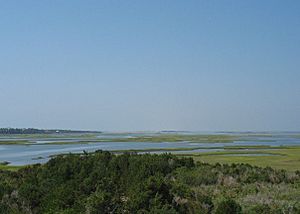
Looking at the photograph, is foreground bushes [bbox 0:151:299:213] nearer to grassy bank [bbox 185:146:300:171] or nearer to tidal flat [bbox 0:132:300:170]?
tidal flat [bbox 0:132:300:170]

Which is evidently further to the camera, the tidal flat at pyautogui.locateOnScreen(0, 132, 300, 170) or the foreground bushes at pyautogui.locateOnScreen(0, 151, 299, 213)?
the tidal flat at pyautogui.locateOnScreen(0, 132, 300, 170)

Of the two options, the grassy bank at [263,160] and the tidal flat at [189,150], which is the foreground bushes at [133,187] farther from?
the grassy bank at [263,160]

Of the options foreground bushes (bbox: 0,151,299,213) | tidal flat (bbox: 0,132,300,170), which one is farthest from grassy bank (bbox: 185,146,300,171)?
foreground bushes (bbox: 0,151,299,213)

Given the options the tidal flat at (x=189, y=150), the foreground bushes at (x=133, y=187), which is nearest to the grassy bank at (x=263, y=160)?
the tidal flat at (x=189, y=150)

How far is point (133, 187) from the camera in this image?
1206 centimetres

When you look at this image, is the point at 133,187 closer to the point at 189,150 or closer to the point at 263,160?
the point at 263,160

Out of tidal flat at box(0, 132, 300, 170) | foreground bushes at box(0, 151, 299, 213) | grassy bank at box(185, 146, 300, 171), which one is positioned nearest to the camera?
foreground bushes at box(0, 151, 299, 213)

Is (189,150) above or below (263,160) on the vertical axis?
above

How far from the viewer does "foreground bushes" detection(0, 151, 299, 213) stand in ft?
34.9

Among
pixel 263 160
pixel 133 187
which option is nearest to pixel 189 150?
pixel 263 160

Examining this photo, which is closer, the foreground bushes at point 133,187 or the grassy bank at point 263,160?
the foreground bushes at point 133,187

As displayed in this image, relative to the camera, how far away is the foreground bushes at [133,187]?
10625 mm

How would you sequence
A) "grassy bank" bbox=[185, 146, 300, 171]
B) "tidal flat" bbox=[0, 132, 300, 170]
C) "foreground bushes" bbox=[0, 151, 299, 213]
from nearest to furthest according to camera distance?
"foreground bushes" bbox=[0, 151, 299, 213], "grassy bank" bbox=[185, 146, 300, 171], "tidal flat" bbox=[0, 132, 300, 170]

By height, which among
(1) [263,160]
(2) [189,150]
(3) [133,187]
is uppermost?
(3) [133,187]
